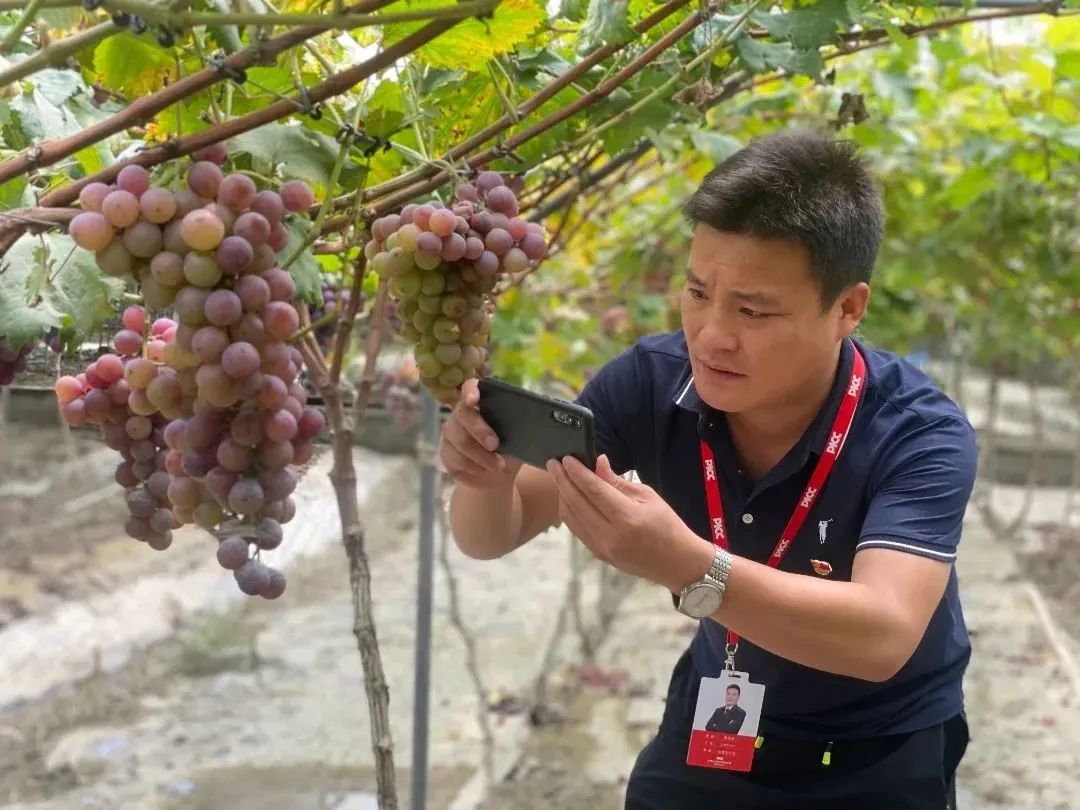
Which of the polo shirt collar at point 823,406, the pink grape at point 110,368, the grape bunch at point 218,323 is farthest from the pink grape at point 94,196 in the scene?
the polo shirt collar at point 823,406

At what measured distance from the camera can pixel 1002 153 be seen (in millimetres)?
3033

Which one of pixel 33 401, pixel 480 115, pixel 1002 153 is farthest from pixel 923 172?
pixel 33 401

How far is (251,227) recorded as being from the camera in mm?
844

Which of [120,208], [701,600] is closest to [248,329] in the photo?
[120,208]

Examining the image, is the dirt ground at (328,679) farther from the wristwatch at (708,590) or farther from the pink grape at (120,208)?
the pink grape at (120,208)

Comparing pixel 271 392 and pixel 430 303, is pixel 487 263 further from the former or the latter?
pixel 271 392

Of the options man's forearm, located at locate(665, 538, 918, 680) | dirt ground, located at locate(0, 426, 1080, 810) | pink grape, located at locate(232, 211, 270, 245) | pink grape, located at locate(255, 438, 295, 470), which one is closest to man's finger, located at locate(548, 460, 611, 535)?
man's forearm, located at locate(665, 538, 918, 680)

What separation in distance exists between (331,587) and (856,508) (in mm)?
4533

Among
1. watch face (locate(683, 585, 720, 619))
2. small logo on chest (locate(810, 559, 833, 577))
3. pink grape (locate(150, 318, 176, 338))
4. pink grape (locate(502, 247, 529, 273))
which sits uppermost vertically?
pink grape (locate(502, 247, 529, 273))

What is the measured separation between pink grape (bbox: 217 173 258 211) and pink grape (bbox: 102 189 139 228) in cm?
6

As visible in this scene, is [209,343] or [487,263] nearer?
[209,343]

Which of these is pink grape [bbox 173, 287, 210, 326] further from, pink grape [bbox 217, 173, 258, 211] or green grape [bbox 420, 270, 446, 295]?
→ green grape [bbox 420, 270, 446, 295]

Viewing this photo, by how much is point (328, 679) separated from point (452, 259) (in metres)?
3.72

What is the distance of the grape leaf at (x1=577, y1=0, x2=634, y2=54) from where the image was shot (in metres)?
1.25
